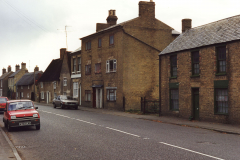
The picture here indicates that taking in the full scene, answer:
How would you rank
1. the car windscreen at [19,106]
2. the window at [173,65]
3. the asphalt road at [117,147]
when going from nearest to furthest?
the asphalt road at [117,147] → the car windscreen at [19,106] → the window at [173,65]

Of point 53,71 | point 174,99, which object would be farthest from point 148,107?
point 53,71

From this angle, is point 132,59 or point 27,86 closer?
point 132,59

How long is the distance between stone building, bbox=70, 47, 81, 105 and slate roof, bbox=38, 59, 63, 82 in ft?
23.0

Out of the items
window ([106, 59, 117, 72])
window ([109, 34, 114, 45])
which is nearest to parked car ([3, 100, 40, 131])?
window ([106, 59, 117, 72])

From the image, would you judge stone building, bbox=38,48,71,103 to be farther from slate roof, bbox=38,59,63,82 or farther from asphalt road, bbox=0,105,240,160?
asphalt road, bbox=0,105,240,160

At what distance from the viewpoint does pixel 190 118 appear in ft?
72.3

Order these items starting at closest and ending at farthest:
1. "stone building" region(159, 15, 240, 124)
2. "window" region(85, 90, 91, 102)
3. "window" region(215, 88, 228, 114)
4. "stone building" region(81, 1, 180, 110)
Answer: "stone building" region(159, 15, 240, 124) → "window" region(215, 88, 228, 114) → "stone building" region(81, 1, 180, 110) → "window" region(85, 90, 91, 102)

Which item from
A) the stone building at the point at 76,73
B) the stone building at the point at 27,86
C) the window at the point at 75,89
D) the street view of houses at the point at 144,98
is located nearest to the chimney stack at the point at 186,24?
the street view of houses at the point at 144,98

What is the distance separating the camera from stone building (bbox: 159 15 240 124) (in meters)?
19.3

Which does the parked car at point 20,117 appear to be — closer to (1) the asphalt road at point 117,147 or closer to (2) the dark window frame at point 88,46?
(1) the asphalt road at point 117,147

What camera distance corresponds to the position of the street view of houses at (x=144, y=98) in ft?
35.6

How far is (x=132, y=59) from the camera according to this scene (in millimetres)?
33219

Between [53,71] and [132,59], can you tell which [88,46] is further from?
[53,71]

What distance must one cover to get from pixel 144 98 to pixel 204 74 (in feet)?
26.7
